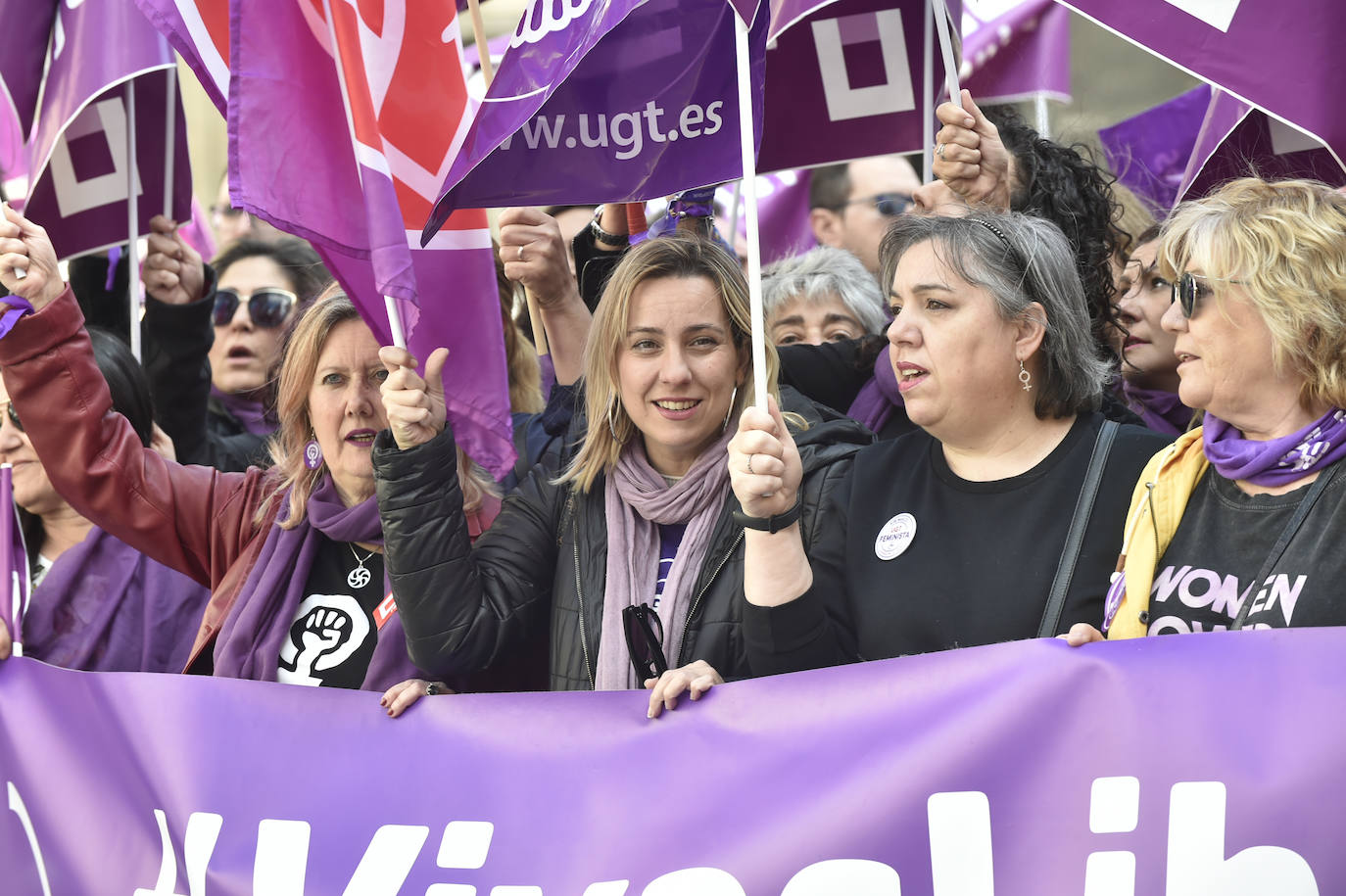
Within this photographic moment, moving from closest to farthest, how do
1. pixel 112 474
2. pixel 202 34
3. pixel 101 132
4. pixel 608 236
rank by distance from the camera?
pixel 202 34
pixel 112 474
pixel 608 236
pixel 101 132

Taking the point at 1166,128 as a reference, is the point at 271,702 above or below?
below

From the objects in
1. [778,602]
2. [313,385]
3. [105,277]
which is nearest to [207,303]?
[105,277]

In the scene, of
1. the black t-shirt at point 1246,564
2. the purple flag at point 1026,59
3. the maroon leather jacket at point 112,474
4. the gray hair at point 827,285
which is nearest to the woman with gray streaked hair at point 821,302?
the gray hair at point 827,285

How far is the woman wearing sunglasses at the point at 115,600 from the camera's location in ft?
13.6

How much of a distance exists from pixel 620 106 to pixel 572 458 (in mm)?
815

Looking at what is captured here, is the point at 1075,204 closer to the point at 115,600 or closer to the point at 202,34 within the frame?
the point at 202,34

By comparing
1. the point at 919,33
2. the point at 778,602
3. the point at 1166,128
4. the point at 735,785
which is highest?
the point at 919,33

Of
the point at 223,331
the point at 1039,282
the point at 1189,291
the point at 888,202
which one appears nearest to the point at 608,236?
the point at 1039,282

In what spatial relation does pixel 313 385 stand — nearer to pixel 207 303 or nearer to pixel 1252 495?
pixel 207 303

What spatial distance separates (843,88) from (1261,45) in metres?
1.65

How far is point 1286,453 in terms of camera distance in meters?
2.51

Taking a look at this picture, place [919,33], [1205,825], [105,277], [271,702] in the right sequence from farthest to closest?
1. [105,277]
2. [919,33]
3. [271,702]
4. [1205,825]

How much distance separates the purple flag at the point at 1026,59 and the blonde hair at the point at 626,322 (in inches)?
65.1

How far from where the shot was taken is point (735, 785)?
2771 mm
